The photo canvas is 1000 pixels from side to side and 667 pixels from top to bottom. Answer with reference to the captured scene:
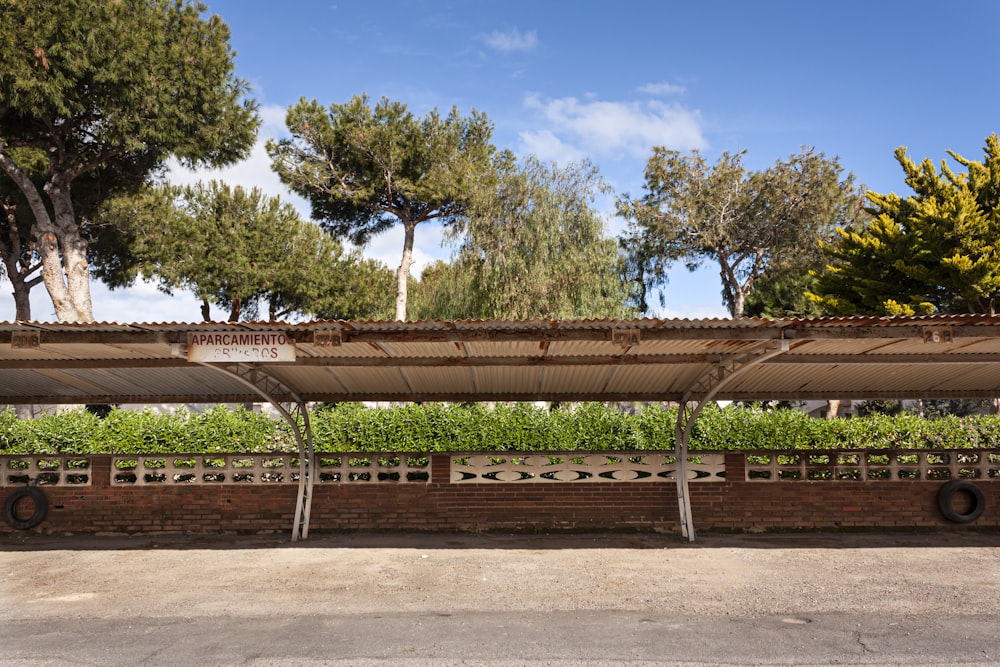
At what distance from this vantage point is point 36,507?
10727 mm

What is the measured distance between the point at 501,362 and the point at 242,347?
120 inches

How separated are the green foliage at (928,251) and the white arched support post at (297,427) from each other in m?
18.4

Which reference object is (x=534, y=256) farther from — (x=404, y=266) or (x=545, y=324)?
(x=545, y=324)

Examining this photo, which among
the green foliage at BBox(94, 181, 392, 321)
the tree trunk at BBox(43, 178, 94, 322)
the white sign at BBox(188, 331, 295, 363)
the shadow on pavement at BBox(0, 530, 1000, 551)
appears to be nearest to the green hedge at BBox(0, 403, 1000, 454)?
the shadow on pavement at BBox(0, 530, 1000, 551)

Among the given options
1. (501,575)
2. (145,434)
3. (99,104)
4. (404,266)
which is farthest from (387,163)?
(501,575)

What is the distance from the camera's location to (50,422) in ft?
40.0

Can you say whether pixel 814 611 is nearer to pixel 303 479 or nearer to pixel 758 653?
pixel 758 653

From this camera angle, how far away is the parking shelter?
A: 24.8 ft

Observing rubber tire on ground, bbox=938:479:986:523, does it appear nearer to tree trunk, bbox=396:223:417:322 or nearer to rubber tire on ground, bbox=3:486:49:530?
rubber tire on ground, bbox=3:486:49:530

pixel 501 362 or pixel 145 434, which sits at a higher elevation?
pixel 501 362

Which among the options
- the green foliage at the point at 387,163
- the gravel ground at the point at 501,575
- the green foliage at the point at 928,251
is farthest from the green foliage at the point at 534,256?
the gravel ground at the point at 501,575

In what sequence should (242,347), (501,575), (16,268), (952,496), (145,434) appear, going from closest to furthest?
(242,347) → (501,575) → (952,496) → (145,434) → (16,268)

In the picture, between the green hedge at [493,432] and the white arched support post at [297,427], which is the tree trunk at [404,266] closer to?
the green hedge at [493,432]

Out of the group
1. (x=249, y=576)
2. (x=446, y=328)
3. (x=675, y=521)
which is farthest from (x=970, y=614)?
(x=249, y=576)
